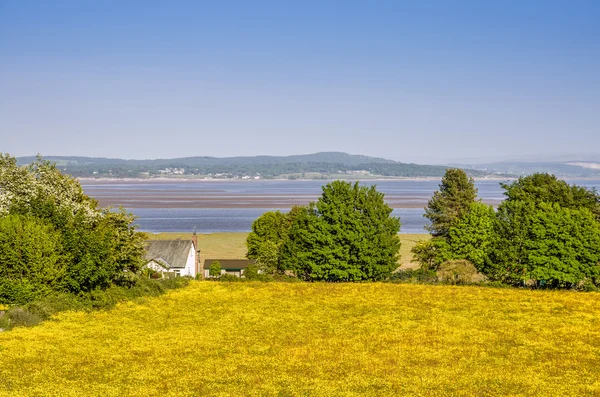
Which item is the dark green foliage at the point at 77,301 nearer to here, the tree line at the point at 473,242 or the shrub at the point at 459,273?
the tree line at the point at 473,242

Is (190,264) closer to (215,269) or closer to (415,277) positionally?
(215,269)

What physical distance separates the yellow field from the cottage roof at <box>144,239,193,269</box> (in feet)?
87.2

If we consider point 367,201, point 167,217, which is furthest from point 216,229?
point 367,201

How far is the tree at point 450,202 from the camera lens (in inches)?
3270

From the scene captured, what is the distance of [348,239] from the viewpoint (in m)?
63.6

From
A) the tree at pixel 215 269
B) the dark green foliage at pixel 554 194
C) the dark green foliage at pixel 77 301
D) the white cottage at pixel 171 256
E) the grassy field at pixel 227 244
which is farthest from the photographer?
the grassy field at pixel 227 244

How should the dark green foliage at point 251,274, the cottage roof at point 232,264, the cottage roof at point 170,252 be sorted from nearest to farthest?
the dark green foliage at point 251,274, the cottage roof at point 170,252, the cottage roof at point 232,264

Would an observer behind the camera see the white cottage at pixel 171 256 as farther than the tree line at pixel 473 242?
Yes

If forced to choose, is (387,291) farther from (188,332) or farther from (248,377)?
(248,377)

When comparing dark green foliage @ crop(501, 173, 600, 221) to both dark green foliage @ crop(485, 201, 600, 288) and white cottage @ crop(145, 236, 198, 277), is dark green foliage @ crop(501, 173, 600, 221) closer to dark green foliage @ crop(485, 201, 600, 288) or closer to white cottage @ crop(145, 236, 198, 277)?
dark green foliage @ crop(485, 201, 600, 288)

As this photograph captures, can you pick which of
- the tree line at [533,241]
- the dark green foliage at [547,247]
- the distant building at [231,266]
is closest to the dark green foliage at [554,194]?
the tree line at [533,241]

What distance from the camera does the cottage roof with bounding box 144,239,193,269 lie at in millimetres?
80875

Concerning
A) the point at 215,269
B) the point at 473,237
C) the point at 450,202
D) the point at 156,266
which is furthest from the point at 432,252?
the point at 156,266

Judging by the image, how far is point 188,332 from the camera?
1598 inches
